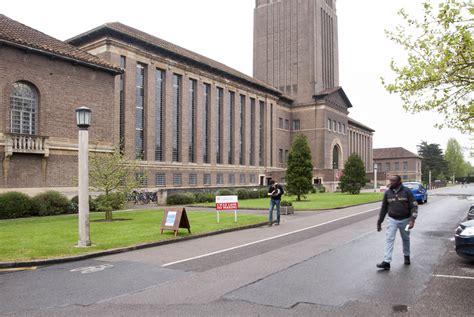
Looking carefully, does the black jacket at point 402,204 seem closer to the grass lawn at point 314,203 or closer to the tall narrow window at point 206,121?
the grass lawn at point 314,203

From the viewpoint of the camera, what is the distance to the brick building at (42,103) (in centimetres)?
2306

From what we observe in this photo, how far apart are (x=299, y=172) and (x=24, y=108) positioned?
21.9 m

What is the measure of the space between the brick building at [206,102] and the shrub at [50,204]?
6.77 feet

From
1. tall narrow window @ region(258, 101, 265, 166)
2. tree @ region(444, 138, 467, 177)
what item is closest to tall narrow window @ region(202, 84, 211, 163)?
tall narrow window @ region(258, 101, 265, 166)

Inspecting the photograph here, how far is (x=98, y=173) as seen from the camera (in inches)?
760

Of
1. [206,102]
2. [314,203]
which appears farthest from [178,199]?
[206,102]

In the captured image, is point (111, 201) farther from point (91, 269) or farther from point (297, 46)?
point (297, 46)

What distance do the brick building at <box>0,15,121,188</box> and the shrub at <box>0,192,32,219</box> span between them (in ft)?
6.53

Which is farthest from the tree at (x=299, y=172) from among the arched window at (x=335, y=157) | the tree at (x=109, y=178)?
the arched window at (x=335, y=157)

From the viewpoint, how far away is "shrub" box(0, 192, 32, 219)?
67.5 feet

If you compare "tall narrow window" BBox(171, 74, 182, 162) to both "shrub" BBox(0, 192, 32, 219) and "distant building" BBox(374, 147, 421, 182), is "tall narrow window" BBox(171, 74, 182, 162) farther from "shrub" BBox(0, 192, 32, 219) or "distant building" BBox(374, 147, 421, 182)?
"distant building" BBox(374, 147, 421, 182)

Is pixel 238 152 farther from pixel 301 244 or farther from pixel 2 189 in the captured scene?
pixel 301 244

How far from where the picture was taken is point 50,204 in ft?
74.3

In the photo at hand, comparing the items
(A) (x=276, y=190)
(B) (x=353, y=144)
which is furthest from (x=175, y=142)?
(B) (x=353, y=144)
